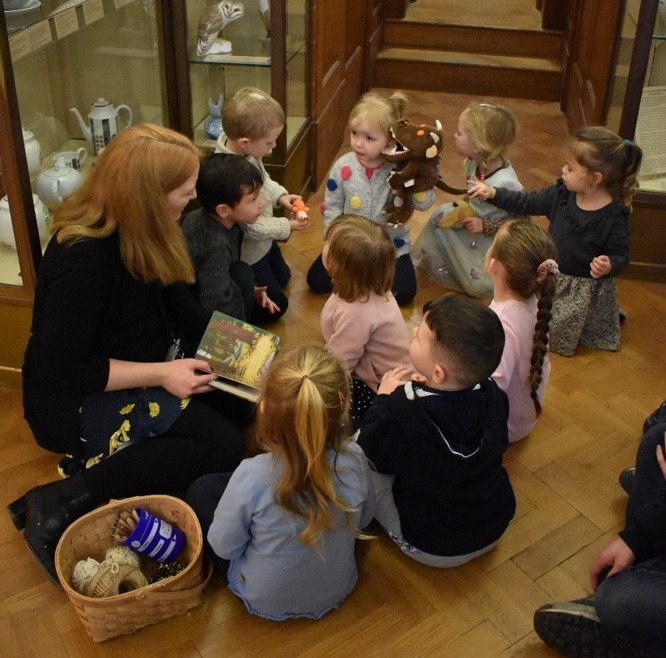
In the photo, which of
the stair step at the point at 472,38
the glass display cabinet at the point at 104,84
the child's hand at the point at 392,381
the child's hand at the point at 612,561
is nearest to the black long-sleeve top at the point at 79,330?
the glass display cabinet at the point at 104,84

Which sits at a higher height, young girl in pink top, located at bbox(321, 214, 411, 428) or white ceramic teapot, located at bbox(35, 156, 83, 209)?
white ceramic teapot, located at bbox(35, 156, 83, 209)

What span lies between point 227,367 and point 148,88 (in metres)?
1.59

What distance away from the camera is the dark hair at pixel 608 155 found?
8.97ft

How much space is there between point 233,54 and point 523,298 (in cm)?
186

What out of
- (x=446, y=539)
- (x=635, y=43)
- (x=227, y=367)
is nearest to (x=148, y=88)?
(x=227, y=367)

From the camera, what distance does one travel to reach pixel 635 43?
315 centimetres

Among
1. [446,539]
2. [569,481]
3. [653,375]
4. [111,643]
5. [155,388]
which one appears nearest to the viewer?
[111,643]

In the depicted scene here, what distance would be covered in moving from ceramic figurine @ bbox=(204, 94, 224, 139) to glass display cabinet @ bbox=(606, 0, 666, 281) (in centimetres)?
169

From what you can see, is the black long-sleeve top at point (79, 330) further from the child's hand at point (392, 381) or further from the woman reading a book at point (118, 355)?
the child's hand at point (392, 381)

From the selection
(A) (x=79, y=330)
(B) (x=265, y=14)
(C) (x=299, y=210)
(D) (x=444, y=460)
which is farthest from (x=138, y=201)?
(B) (x=265, y=14)

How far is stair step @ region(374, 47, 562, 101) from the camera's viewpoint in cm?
567

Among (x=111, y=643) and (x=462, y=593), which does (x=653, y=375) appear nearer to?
(x=462, y=593)

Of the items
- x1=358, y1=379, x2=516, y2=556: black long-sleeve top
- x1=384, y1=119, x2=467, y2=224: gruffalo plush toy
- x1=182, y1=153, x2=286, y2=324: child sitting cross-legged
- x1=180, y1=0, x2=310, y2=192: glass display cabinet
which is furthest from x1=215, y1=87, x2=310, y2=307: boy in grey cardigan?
x1=358, y1=379, x2=516, y2=556: black long-sleeve top

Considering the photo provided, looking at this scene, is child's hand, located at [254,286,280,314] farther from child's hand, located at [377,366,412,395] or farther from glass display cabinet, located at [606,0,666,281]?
glass display cabinet, located at [606,0,666,281]
